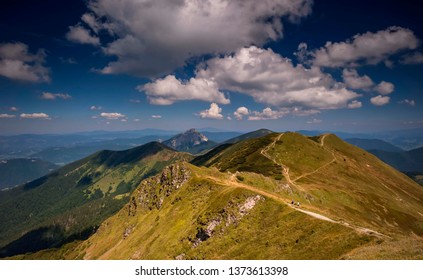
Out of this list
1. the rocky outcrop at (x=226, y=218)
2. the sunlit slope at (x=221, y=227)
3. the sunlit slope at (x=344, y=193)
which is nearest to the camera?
the sunlit slope at (x=221, y=227)

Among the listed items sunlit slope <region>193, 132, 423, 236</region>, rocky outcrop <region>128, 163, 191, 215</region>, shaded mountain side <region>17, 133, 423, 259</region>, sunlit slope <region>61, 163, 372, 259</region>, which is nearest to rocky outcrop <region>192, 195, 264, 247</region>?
sunlit slope <region>61, 163, 372, 259</region>

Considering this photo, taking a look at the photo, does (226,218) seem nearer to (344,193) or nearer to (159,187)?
(159,187)

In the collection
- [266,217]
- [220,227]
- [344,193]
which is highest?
[266,217]

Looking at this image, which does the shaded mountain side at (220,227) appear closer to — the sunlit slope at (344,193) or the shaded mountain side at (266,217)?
the shaded mountain side at (266,217)

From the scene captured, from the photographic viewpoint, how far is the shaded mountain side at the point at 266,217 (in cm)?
5147

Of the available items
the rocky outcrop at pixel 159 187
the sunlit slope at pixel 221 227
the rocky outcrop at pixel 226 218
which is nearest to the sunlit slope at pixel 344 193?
the sunlit slope at pixel 221 227

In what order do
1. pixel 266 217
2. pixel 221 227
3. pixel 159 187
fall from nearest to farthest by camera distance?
pixel 266 217
pixel 221 227
pixel 159 187

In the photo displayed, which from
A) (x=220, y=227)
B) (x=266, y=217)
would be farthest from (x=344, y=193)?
(x=220, y=227)

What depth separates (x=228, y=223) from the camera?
7706cm

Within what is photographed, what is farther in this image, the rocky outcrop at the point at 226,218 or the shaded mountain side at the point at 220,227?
the rocky outcrop at the point at 226,218

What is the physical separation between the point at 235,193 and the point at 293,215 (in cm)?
2298

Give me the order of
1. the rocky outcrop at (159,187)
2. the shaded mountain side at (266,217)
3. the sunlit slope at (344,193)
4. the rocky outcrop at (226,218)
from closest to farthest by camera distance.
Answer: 1. the shaded mountain side at (266,217)
2. the rocky outcrop at (226,218)
3. the sunlit slope at (344,193)
4. the rocky outcrop at (159,187)

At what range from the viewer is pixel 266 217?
70750 millimetres
